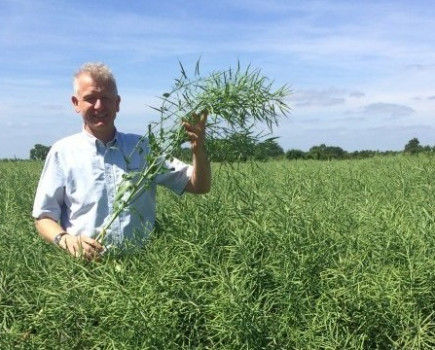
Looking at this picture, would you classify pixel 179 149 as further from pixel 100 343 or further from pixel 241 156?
pixel 100 343

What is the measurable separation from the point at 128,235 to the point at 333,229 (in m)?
0.90

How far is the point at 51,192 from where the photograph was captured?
271 cm

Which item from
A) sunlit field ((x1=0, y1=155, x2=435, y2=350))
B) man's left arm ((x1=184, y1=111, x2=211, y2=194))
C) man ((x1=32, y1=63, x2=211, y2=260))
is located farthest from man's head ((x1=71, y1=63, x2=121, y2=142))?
sunlit field ((x1=0, y1=155, x2=435, y2=350))

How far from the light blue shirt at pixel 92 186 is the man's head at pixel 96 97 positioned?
9cm

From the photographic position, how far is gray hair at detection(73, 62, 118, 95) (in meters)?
2.66

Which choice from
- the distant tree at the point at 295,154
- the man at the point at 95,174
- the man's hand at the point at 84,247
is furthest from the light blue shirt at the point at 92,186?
the distant tree at the point at 295,154

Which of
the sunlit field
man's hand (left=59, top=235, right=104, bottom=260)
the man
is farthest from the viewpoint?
the man

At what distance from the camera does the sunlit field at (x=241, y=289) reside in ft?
7.03

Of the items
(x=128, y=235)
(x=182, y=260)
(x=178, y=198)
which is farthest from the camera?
(x=178, y=198)

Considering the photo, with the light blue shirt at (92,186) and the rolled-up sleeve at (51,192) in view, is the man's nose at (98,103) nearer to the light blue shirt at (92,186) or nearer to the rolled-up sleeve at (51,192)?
the light blue shirt at (92,186)

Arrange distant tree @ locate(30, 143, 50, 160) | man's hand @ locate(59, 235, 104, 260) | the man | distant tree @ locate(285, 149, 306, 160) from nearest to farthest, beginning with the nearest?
1. man's hand @ locate(59, 235, 104, 260)
2. the man
3. distant tree @ locate(30, 143, 50, 160)
4. distant tree @ locate(285, 149, 306, 160)

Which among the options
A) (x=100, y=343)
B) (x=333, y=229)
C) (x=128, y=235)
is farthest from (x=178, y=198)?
(x=100, y=343)

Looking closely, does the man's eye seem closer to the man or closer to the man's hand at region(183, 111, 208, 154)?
the man

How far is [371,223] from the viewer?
267 cm
